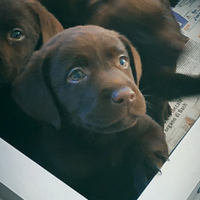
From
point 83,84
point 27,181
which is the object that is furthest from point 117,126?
point 27,181

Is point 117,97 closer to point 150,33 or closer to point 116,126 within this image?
point 116,126

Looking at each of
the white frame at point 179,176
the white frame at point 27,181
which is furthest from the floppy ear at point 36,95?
the white frame at point 179,176

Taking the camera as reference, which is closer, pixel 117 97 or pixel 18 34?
pixel 117 97

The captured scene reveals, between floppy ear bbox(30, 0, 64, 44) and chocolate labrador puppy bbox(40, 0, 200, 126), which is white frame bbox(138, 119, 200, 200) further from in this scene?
floppy ear bbox(30, 0, 64, 44)

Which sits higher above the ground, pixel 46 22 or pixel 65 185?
pixel 46 22

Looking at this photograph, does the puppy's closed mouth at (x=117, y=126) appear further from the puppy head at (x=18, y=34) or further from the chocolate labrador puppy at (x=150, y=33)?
the puppy head at (x=18, y=34)

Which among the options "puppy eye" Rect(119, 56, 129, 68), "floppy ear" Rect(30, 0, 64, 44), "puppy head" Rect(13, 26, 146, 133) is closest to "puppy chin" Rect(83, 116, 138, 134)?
"puppy head" Rect(13, 26, 146, 133)
